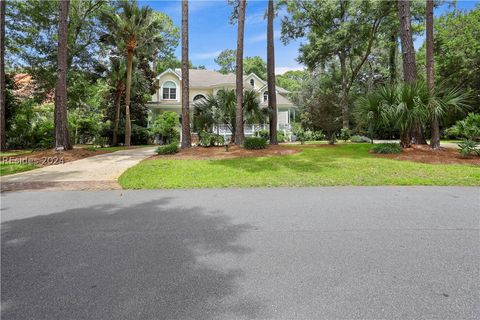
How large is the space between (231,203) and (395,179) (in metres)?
4.47

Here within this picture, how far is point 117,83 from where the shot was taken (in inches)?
885

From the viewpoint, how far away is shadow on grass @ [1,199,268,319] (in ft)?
7.45

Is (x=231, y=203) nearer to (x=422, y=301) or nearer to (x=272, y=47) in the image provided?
(x=422, y=301)

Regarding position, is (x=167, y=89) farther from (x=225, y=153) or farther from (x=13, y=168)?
(x=13, y=168)

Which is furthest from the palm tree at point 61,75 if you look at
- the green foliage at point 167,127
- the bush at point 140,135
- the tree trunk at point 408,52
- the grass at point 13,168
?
the tree trunk at point 408,52

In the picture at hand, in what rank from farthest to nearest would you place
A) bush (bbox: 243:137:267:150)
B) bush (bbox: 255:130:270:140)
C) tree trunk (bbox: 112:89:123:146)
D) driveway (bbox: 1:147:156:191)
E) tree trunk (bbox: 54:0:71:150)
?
1. bush (bbox: 255:130:270:140)
2. tree trunk (bbox: 112:89:123:146)
3. tree trunk (bbox: 54:0:71:150)
4. bush (bbox: 243:137:267:150)
5. driveway (bbox: 1:147:156:191)

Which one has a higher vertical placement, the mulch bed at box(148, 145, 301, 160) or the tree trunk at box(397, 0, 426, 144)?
the tree trunk at box(397, 0, 426, 144)

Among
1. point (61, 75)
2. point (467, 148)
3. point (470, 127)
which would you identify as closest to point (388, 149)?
point (467, 148)

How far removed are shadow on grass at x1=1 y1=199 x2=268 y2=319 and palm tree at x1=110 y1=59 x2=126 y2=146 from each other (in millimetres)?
18929

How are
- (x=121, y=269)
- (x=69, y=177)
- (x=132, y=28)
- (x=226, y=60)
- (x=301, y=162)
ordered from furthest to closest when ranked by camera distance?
(x=226, y=60)
(x=132, y=28)
(x=301, y=162)
(x=69, y=177)
(x=121, y=269)

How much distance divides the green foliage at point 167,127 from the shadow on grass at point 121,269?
19485mm

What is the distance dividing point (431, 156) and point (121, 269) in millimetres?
10756

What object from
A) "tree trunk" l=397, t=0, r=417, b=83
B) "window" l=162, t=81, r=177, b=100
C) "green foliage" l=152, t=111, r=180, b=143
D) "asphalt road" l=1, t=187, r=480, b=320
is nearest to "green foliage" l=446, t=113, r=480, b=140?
"tree trunk" l=397, t=0, r=417, b=83

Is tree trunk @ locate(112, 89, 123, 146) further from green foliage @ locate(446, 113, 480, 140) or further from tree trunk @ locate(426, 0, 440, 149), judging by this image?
green foliage @ locate(446, 113, 480, 140)
